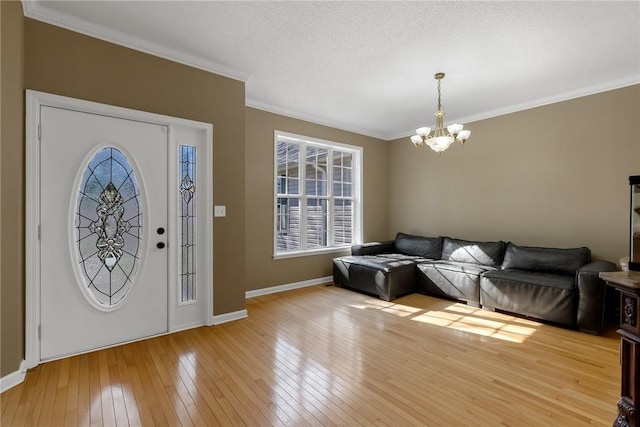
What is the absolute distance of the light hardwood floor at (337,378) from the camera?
1876 millimetres

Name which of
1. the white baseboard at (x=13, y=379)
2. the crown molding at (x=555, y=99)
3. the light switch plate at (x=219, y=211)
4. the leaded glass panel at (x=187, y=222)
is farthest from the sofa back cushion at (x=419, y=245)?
the white baseboard at (x=13, y=379)

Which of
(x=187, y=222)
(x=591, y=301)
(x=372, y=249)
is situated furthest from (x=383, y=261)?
(x=187, y=222)

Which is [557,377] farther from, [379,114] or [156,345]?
[379,114]

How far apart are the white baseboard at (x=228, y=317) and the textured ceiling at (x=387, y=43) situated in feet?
9.10

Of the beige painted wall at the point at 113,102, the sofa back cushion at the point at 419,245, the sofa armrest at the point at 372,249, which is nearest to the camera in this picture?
the beige painted wall at the point at 113,102

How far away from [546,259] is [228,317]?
4.03m

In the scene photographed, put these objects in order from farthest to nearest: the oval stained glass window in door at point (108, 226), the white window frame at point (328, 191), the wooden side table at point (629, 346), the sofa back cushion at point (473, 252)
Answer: the white window frame at point (328, 191) → the sofa back cushion at point (473, 252) → the oval stained glass window in door at point (108, 226) → the wooden side table at point (629, 346)

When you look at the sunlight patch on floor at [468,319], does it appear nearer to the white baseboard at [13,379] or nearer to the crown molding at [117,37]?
the white baseboard at [13,379]

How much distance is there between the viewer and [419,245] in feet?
17.5

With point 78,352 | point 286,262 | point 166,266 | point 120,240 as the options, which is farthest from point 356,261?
point 78,352

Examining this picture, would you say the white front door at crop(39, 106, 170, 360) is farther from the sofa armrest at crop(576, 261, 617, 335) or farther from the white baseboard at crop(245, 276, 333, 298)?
the sofa armrest at crop(576, 261, 617, 335)

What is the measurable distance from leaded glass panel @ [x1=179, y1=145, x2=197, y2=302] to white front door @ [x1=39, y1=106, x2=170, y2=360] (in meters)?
0.17

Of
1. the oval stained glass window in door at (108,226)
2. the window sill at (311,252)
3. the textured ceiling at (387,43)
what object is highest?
the textured ceiling at (387,43)

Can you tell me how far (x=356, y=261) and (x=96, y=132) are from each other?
3.67 metres
